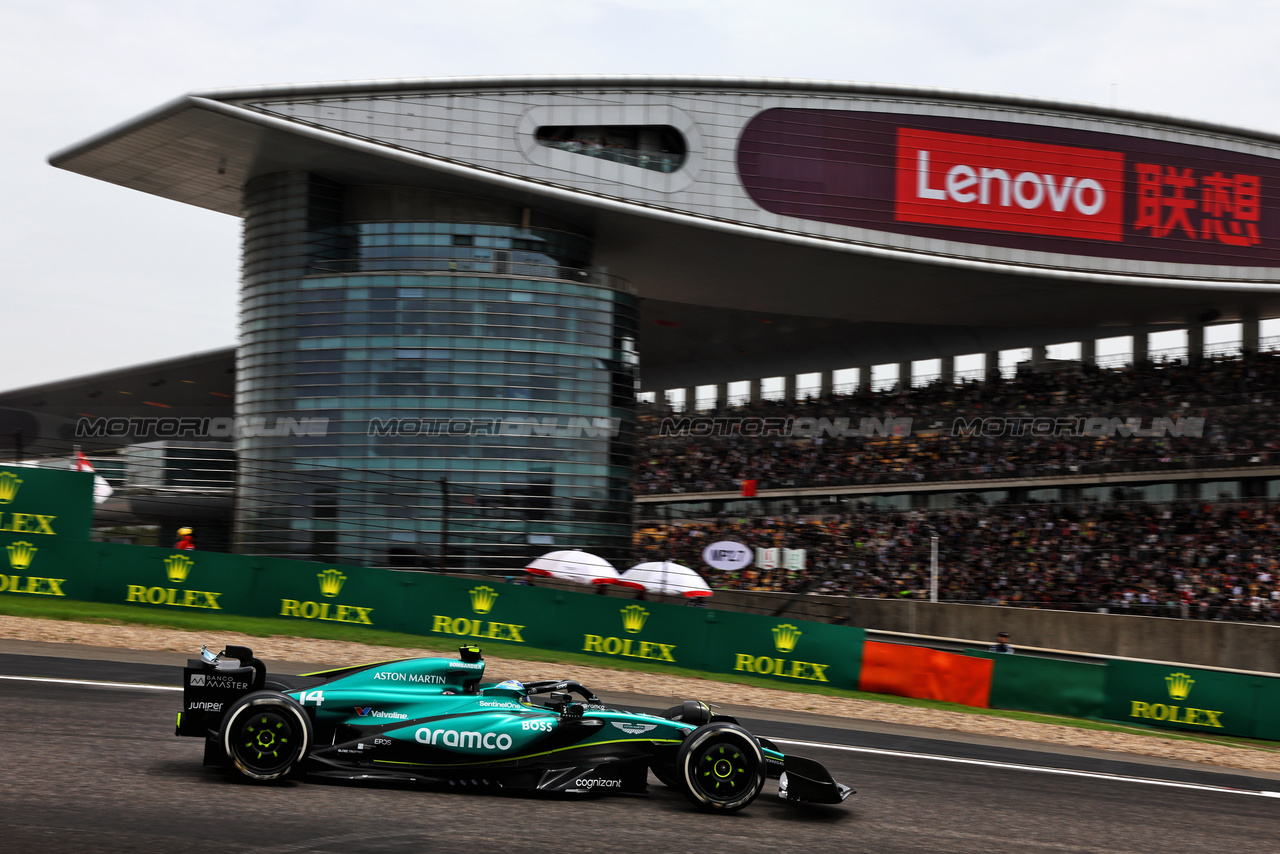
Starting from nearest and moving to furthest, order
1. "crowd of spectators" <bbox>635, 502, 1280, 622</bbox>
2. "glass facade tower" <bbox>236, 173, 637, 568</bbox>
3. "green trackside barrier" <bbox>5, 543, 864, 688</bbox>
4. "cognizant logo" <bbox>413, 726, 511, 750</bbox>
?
"cognizant logo" <bbox>413, 726, 511, 750</bbox> < "green trackside barrier" <bbox>5, 543, 864, 688</bbox> < "crowd of spectators" <bbox>635, 502, 1280, 622</bbox> < "glass facade tower" <bbox>236, 173, 637, 568</bbox>

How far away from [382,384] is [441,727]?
2272 centimetres

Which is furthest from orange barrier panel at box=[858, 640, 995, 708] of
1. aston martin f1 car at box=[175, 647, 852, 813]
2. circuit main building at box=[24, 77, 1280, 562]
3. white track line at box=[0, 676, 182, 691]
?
circuit main building at box=[24, 77, 1280, 562]

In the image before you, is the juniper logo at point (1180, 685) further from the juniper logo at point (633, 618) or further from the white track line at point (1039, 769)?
the juniper logo at point (633, 618)

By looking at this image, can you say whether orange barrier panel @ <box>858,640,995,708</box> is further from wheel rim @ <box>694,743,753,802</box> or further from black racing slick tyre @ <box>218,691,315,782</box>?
black racing slick tyre @ <box>218,691,315,782</box>

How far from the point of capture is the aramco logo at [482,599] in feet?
55.0

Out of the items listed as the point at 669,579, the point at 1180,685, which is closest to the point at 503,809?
the point at 1180,685

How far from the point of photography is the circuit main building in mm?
28453

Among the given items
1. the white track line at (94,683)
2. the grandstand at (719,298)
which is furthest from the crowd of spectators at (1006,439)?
the white track line at (94,683)

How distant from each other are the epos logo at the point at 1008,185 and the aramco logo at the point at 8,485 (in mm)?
25633

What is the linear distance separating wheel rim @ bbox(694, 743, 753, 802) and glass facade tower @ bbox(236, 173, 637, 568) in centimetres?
2104

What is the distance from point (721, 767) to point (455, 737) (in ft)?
5.73

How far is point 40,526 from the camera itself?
15.6m

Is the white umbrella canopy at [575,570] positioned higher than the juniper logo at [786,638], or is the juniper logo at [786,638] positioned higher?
the white umbrella canopy at [575,570]

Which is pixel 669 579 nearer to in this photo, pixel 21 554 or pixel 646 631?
pixel 646 631
